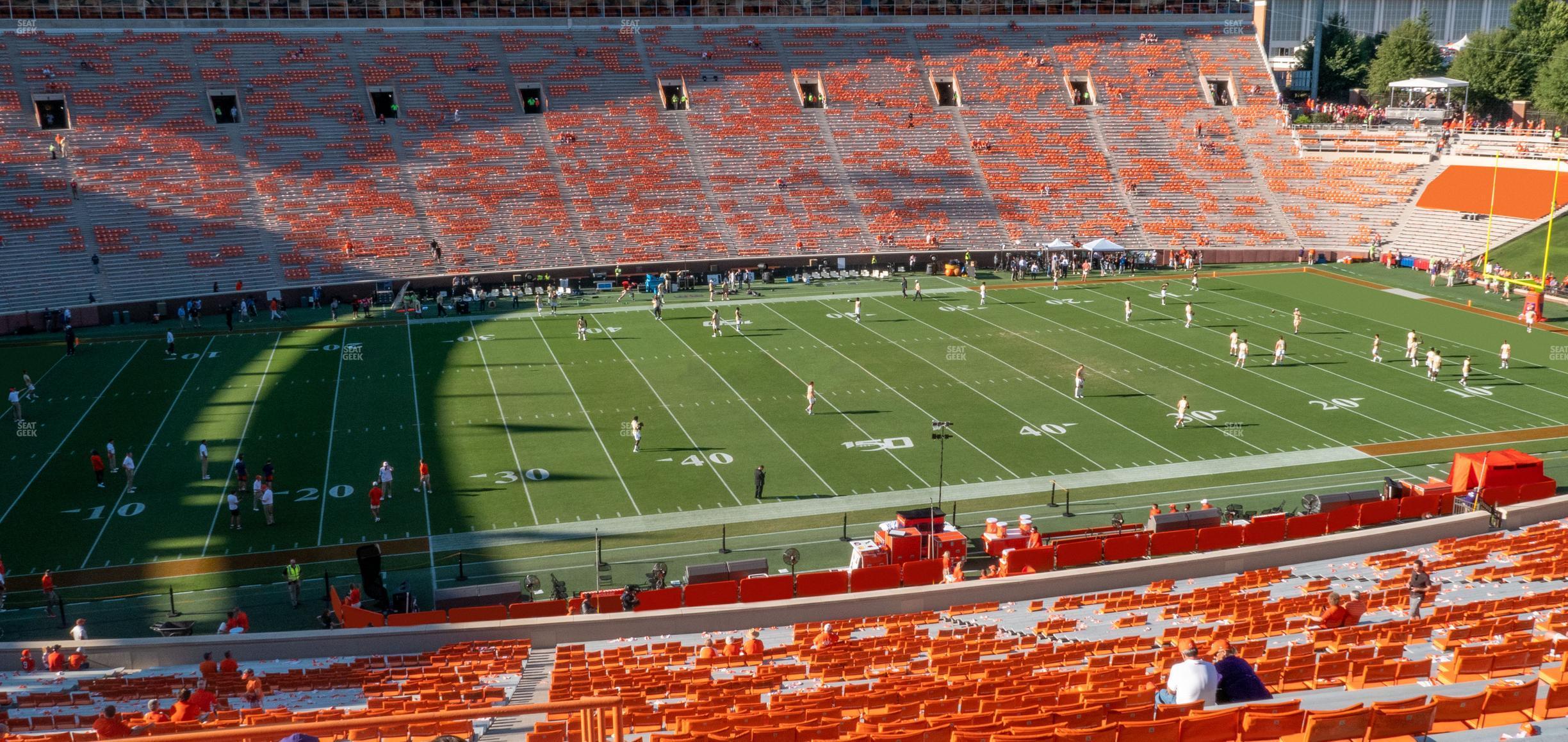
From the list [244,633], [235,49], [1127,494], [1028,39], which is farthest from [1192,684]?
[1028,39]

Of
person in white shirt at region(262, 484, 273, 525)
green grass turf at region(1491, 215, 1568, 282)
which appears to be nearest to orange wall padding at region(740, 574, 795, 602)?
person in white shirt at region(262, 484, 273, 525)

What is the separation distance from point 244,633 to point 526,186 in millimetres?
40193

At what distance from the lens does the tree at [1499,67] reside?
78.5 meters

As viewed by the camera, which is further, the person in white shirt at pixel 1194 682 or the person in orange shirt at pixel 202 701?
the person in orange shirt at pixel 202 701

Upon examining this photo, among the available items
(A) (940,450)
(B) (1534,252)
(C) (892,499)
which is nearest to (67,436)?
(C) (892,499)

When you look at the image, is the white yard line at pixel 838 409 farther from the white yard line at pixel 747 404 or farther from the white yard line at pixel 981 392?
the white yard line at pixel 981 392

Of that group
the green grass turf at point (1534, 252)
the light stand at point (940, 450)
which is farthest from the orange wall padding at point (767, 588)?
the green grass turf at point (1534, 252)

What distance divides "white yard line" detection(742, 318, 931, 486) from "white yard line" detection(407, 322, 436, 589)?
11.5 metres

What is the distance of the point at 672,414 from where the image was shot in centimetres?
3478

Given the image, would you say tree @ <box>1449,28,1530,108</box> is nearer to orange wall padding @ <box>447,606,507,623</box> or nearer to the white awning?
the white awning

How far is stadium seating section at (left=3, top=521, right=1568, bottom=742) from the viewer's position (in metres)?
9.95

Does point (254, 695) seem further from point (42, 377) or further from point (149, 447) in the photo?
point (42, 377)

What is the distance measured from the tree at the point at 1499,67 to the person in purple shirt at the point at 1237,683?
84.0 meters

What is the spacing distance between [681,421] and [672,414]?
0.72 meters
